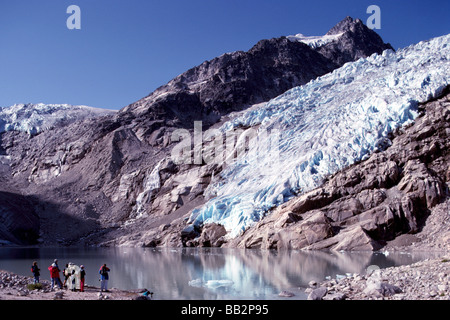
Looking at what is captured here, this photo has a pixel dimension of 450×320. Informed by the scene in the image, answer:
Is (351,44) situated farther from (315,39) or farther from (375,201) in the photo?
(375,201)

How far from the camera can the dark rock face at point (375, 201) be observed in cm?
2455

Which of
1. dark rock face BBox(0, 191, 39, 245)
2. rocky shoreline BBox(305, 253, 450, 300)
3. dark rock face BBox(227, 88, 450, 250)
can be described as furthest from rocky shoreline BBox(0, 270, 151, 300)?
dark rock face BBox(0, 191, 39, 245)

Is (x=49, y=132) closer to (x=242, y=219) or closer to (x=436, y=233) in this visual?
(x=242, y=219)

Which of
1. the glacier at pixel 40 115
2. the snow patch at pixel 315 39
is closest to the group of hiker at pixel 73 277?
the glacier at pixel 40 115

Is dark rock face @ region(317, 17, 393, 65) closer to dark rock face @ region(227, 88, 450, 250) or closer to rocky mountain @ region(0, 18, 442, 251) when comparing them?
rocky mountain @ region(0, 18, 442, 251)

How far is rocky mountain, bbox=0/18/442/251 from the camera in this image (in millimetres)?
40625

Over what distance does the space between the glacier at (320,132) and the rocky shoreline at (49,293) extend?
19454 millimetres

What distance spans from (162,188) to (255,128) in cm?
1198

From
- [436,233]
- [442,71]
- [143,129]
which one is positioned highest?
[143,129]

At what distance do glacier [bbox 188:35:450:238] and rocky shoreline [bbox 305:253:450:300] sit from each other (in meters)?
19.0

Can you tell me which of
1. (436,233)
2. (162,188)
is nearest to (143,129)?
(162,188)

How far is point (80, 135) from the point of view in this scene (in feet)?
203

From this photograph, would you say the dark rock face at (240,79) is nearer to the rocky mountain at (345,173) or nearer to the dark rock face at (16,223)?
the dark rock face at (16,223)
